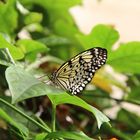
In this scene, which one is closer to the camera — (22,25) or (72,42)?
(22,25)

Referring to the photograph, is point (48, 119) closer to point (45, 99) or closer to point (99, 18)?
point (45, 99)

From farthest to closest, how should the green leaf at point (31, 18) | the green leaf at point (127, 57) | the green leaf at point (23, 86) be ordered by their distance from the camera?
the green leaf at point (31, 18) → the green leaf at point (127, 57) → the green leaf at point (23, 86)

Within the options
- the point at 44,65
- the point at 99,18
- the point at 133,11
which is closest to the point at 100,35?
the point at 44,65

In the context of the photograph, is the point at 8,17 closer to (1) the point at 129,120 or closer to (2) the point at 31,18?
(2) the point at 31,18

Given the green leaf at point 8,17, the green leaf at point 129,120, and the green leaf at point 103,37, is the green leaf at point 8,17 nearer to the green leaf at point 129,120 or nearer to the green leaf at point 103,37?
the green leaf at point 103,37

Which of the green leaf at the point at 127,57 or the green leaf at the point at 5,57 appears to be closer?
the green leaf at the point at 5,57

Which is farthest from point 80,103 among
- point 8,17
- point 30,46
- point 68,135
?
point 8,17

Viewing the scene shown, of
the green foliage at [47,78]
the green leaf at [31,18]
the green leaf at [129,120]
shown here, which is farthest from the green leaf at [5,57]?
the green leaf at [129,120]
